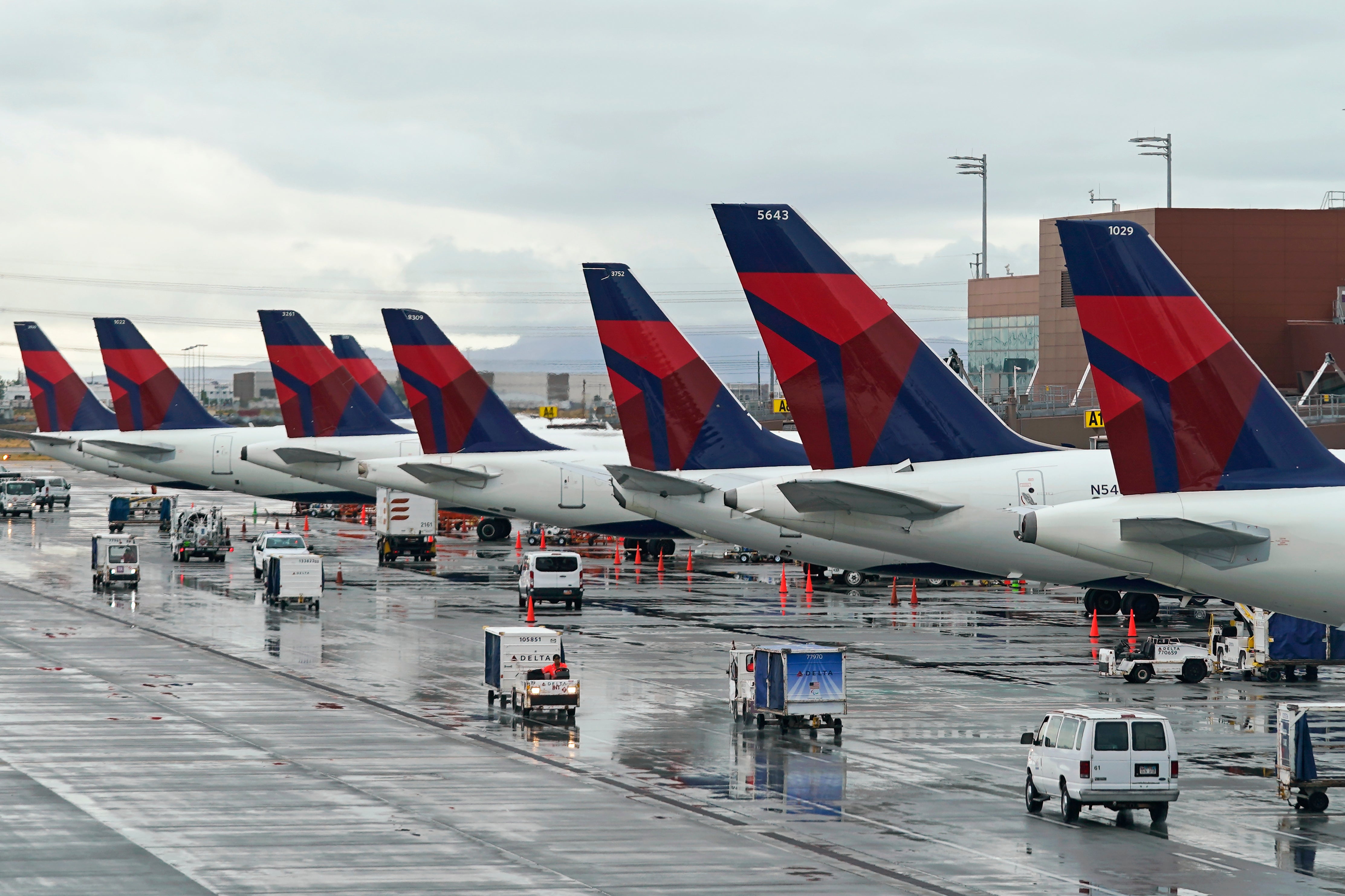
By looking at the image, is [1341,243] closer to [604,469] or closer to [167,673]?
[604,469]

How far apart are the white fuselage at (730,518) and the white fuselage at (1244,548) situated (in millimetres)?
20429

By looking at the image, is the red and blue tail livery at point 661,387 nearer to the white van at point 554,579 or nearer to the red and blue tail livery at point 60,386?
the white van at point 554,579

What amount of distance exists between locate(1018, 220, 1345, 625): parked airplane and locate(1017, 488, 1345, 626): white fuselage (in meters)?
0.02

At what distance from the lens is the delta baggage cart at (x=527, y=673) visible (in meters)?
37.9

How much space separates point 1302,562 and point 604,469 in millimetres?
44149

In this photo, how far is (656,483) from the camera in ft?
177

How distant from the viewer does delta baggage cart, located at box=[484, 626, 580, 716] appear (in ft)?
124

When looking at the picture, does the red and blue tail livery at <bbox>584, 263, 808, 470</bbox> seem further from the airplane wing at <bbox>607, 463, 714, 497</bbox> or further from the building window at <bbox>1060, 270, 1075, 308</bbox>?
the building window at <bbox>1060, 270, 1075, 308</bbox>

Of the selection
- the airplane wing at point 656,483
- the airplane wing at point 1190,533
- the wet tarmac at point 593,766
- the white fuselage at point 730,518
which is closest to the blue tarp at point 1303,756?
the wet tarmac at point 593,766

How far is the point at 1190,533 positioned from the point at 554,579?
1426 inches

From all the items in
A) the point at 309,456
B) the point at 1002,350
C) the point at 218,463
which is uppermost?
the point at 1002,350

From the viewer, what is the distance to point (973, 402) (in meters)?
39.2

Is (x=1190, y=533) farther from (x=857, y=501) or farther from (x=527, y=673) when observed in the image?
(x=527, y=673)

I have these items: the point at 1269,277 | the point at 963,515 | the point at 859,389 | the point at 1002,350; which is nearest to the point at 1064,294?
the point at 1269,277
